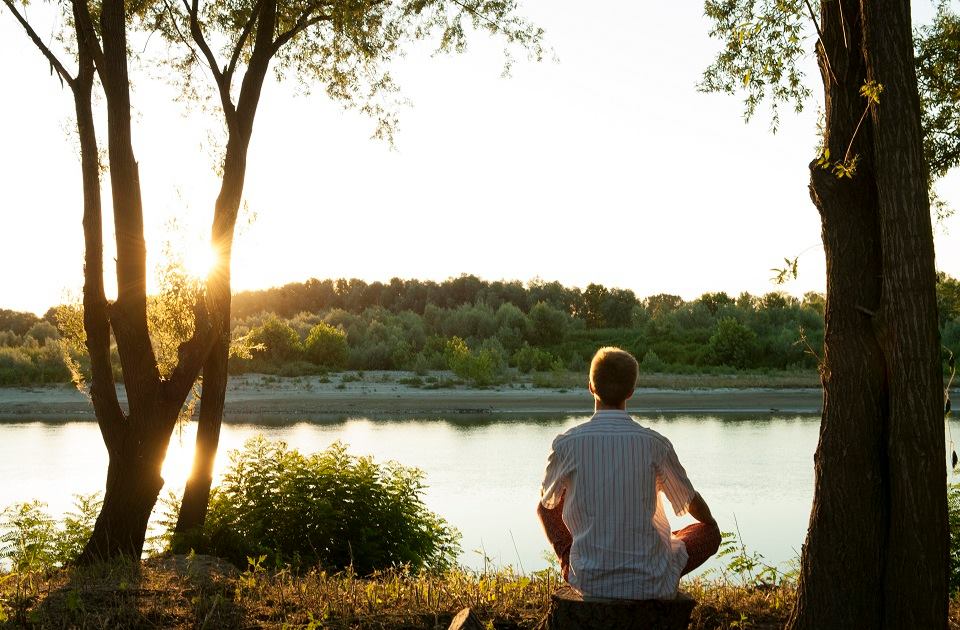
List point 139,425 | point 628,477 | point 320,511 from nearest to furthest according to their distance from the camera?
1. point 628,477
2. point 139,425
3. point 320,511

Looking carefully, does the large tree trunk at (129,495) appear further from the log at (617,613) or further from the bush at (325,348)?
the bush at (325,348)

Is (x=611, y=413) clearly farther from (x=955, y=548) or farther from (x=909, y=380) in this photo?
(x=955, y=548)

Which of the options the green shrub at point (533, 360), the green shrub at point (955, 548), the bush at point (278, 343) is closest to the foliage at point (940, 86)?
the green shrub at point (955, 548)

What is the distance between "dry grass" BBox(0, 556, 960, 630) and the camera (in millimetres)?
4422

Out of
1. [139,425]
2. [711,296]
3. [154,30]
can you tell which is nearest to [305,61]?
[154,30]

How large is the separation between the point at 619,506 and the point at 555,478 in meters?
0.26

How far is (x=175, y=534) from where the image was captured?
7.73 m

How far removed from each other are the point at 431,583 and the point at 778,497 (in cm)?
910

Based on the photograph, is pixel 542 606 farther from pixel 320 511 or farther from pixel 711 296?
pixel 711 296

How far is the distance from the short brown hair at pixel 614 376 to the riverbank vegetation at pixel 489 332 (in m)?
21.7

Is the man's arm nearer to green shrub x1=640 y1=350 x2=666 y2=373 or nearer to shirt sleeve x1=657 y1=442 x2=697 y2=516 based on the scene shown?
shirt sleeve x1=657 y1=442 x2=697 y2=516

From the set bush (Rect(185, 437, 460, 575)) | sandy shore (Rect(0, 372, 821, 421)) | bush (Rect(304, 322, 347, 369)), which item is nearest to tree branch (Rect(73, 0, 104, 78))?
bush (Rect(185, 437, 460, 575))

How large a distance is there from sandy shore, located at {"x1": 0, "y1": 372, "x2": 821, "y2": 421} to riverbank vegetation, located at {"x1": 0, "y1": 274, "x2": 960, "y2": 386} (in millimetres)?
1466

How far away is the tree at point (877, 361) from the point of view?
150 inches
